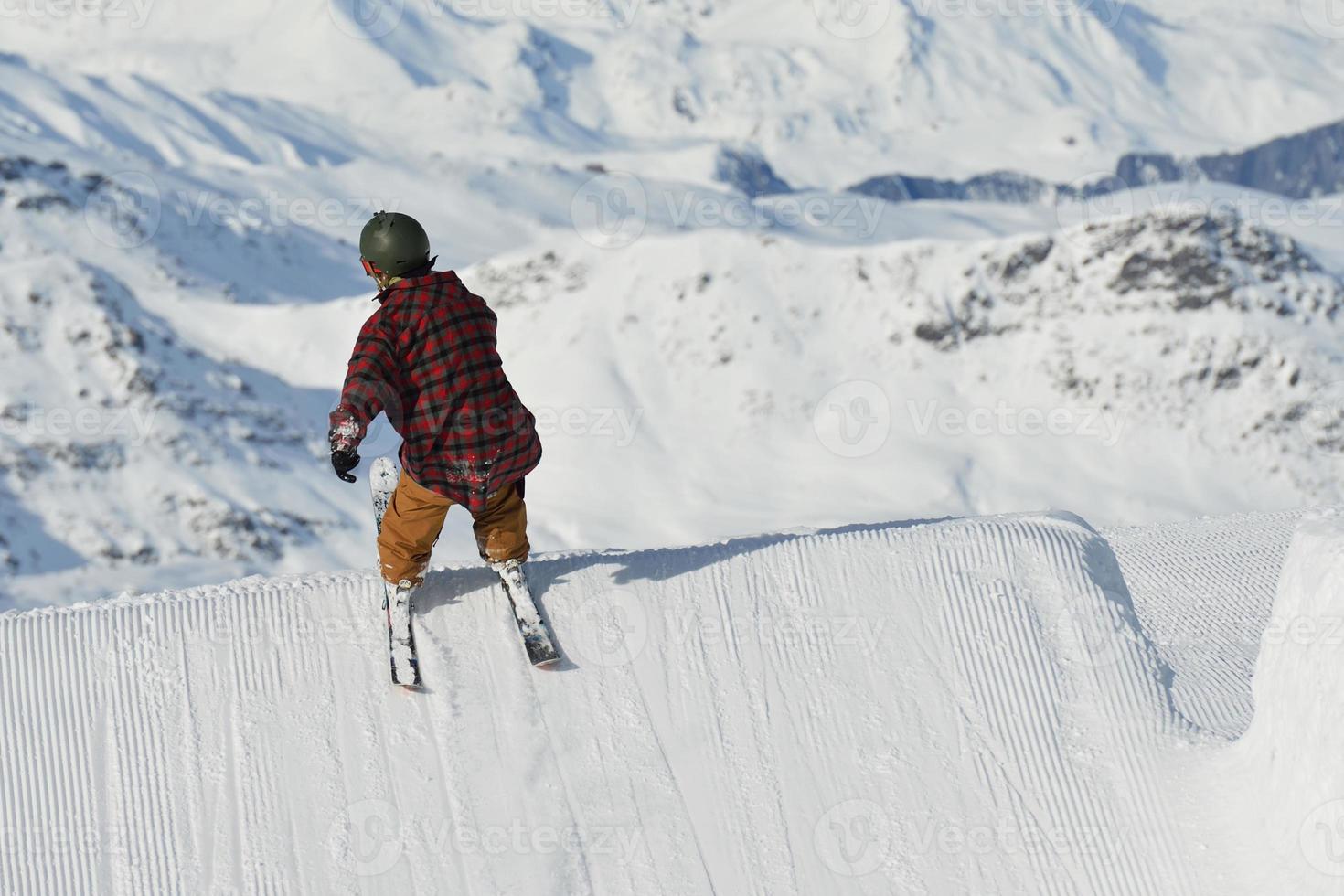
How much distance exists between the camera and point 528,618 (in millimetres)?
5281

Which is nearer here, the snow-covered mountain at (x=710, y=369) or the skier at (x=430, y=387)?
the skier at (x=430, y=387)

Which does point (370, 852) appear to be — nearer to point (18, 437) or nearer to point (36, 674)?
point (36, 674)

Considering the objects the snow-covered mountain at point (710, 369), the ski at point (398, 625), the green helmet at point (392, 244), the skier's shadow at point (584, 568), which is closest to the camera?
the green helmet at point (392, 244)

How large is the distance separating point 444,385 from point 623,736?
1588 millimetres

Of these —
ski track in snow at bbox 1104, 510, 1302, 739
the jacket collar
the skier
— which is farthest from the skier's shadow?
ski track in snow at bbox 1104, 510, 1302, 739

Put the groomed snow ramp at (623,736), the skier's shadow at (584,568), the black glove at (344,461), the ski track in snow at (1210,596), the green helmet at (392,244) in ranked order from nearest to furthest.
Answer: the black glove at (344,461)
the groomed snow ramp at (623,736)
the green helmet at (392,244)
the skier's shadow at (584,568)
the ski track in snow at (1210,596)

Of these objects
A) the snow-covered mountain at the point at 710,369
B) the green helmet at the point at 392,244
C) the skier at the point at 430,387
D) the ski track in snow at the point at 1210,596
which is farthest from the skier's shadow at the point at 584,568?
the snow-covered mountain at the point at 710,369

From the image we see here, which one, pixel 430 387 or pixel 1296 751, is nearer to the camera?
pixel 1296 751

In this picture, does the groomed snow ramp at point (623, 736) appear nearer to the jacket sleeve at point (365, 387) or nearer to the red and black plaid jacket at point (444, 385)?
the red and black plaid jacket at point (444, 385)

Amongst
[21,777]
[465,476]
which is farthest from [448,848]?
[21,777]

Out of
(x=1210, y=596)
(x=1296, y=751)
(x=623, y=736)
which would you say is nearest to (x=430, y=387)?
(x=623, y=736)

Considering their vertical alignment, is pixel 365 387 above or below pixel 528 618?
above

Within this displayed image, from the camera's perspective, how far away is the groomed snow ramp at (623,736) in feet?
15.1

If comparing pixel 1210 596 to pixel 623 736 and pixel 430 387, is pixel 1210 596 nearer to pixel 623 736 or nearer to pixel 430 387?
pixel 623 736
